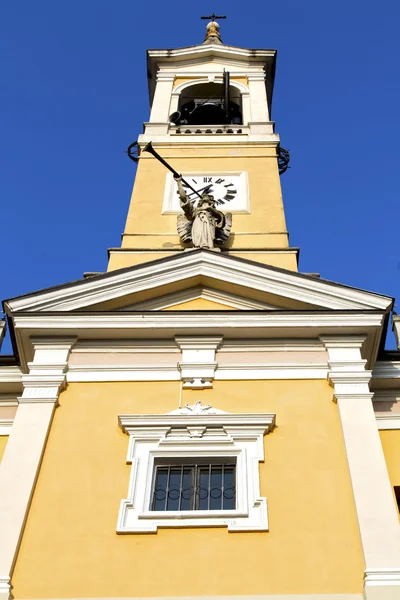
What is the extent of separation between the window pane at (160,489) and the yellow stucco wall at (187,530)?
15.9 inches

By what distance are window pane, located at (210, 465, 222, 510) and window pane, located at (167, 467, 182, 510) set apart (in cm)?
42

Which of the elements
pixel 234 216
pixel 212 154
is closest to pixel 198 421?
pixel 234 216

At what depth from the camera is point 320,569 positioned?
9070 mm

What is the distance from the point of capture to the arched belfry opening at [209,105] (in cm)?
2250

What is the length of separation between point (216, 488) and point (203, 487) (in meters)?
0.16

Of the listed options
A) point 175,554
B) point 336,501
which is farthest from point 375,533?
point 175,554

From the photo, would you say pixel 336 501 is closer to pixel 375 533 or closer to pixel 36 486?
pixel 375 533

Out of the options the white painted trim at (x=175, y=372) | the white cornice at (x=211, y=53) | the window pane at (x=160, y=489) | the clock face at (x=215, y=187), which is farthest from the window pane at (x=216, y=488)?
the white cornice at (x=211, y=53)

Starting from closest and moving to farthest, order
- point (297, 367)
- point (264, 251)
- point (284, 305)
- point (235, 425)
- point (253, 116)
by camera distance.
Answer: point (235, 425)
point (297, 367)
point (284, 305)
point (264, 251)
point (253, 116)

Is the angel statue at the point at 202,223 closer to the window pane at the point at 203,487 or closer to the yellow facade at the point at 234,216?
the yellow facade at the point at 234,216

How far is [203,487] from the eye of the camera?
10242 millimetres

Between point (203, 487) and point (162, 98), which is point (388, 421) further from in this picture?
point (162, 98)

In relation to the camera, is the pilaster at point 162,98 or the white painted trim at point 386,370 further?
the pilaster at point 162,98

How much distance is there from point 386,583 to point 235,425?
9.66ft
